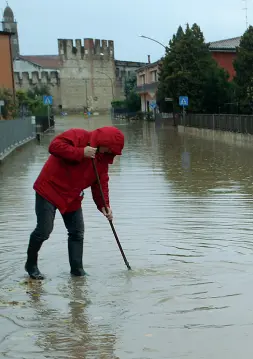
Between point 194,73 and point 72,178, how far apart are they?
136 feet

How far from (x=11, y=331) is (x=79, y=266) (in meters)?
1.45

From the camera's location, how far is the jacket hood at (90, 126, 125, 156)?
5234mm

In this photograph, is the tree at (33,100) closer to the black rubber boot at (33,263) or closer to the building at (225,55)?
the building at (225,55)

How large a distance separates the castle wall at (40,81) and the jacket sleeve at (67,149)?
3888 inches

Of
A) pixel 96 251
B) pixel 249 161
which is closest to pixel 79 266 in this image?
pixel 96 251

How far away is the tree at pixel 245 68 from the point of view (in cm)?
3256

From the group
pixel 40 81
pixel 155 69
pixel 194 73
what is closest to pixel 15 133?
pixel 194 73

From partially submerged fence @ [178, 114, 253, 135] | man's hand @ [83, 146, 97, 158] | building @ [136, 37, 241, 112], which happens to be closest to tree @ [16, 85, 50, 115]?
partially submerged fence @ [178, 114, 253, 135]

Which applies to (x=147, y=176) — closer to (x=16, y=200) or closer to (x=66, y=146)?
(x=16, y=200)

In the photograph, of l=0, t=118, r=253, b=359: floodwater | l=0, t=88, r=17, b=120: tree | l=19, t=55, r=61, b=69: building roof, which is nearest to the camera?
l=0, t=118, r=253, b=359: floodwater

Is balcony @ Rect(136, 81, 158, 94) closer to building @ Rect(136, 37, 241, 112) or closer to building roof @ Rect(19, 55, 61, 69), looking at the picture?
building @ Rect(136, 37, 241, 112)

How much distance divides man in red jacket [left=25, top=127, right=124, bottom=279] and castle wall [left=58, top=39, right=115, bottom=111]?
9768 cm

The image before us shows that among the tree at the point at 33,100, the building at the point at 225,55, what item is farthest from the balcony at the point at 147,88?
the building at the point at 225,55

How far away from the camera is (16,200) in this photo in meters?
11.3
